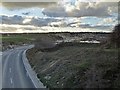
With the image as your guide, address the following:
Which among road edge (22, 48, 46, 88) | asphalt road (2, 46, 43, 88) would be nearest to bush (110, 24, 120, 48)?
road edge (22, 48, 46, 88)

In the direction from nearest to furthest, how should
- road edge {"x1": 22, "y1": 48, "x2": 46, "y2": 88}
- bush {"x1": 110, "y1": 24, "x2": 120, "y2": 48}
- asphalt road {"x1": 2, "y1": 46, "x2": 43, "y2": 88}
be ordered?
road edge {"x1": 22, "y1": 48, "x2": 46, "y2": 88} → asphalt road {"x1": 2, "y1": 46, "x2": 43, "y2": 88} → bush {"x1": 110, "y1": 24, "x2": 120, "y2": 48}

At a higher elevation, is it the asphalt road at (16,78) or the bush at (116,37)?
the bush at (116,37)

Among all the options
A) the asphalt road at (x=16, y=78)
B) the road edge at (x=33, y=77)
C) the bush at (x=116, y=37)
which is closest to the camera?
the road edge at (x=33, y=77)

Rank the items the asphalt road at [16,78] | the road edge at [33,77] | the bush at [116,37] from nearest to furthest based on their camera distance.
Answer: the road edge at [33,77] → the asphalt road at [16,78] → the bush at [116,37]

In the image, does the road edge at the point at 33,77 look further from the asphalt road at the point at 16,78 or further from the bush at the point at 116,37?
the bush at the point at 116,37

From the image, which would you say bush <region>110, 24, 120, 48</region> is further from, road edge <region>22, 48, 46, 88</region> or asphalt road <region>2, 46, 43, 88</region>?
asphalt road <region>2, 46, 43, 88</region>

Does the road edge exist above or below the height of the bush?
below

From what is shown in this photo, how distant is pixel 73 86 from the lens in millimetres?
34406

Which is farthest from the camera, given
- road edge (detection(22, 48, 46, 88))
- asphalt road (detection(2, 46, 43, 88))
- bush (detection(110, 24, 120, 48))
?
bush (detection(110, 24, 120, 48))

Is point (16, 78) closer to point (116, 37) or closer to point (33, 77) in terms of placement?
point (33, 77)

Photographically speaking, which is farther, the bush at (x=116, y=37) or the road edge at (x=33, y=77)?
the bush at (x=116, y=37)

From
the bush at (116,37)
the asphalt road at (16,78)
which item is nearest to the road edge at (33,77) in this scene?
the asphalt road at (16,78)

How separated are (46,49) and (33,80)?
122 ft

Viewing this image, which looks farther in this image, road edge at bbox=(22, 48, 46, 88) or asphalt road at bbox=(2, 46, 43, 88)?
asphalt road at bbox=(2, 46, 43, 88)
